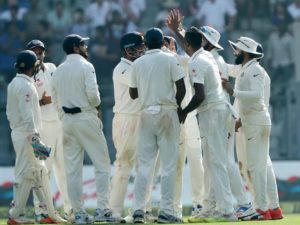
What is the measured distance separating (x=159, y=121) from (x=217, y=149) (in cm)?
79

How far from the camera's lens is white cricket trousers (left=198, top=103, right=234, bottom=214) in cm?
1416

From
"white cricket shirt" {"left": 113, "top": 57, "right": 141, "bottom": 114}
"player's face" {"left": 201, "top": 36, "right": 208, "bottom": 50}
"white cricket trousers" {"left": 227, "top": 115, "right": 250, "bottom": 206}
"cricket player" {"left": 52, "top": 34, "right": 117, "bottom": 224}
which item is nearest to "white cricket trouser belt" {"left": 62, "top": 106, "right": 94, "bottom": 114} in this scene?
"cricket player" {"left": 52, "top": 34, "right": 117, "bottom": 224}

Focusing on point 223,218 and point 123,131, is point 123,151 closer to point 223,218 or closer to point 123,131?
point 123,131

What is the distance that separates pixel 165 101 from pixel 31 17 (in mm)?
11568

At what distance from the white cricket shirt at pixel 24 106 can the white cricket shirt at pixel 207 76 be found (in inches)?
75.4

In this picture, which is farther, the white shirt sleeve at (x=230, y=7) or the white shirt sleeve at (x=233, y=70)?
the white shirt sleeve at (x=230, y=7)

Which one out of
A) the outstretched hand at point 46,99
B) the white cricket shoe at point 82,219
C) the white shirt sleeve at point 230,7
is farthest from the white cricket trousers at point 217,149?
the white shirt sleeve at point 230,7

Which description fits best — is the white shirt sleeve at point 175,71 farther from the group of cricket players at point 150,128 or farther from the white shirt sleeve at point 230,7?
the white shirt sleeve at point 230,7

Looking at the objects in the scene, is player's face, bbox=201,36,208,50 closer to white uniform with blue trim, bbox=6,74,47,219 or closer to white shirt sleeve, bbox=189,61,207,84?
white shirt sleeve, bbox=189,61,207,84

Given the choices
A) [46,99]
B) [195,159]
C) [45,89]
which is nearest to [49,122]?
[46,99]

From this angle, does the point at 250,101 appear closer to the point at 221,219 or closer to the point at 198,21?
the point at 221,219

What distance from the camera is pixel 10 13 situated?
82.5 ft

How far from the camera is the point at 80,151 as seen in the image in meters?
14.4

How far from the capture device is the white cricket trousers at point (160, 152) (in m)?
13.9
